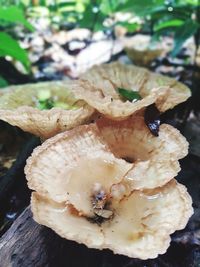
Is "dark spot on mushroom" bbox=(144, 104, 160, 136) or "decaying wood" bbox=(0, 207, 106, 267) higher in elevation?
"dark spot on mushroom" bbox=(144, 104, 160, 136)

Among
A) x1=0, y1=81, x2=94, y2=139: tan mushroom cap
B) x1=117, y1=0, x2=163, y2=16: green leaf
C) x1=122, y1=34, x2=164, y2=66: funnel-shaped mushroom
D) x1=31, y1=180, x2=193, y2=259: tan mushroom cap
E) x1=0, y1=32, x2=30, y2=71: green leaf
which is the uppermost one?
x1=0, y1=32, x2=30, y2=71: green leaf

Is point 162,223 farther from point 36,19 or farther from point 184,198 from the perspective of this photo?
point 36,19

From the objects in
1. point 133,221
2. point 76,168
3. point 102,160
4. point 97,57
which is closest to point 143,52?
point 97,57

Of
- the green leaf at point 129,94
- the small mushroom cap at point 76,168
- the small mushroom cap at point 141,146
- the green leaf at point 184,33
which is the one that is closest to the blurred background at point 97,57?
the green leaf at point 184,33

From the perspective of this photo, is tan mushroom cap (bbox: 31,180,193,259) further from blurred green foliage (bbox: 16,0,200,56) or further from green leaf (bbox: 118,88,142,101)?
blurred green foliage (bbox: 16,0,200,56)

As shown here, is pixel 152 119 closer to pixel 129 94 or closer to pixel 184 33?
pixel 129 94

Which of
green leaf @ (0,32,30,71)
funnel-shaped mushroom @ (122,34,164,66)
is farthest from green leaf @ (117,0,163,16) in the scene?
green leaf @ (0,32,30,71)

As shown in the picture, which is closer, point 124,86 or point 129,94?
point 129,94
